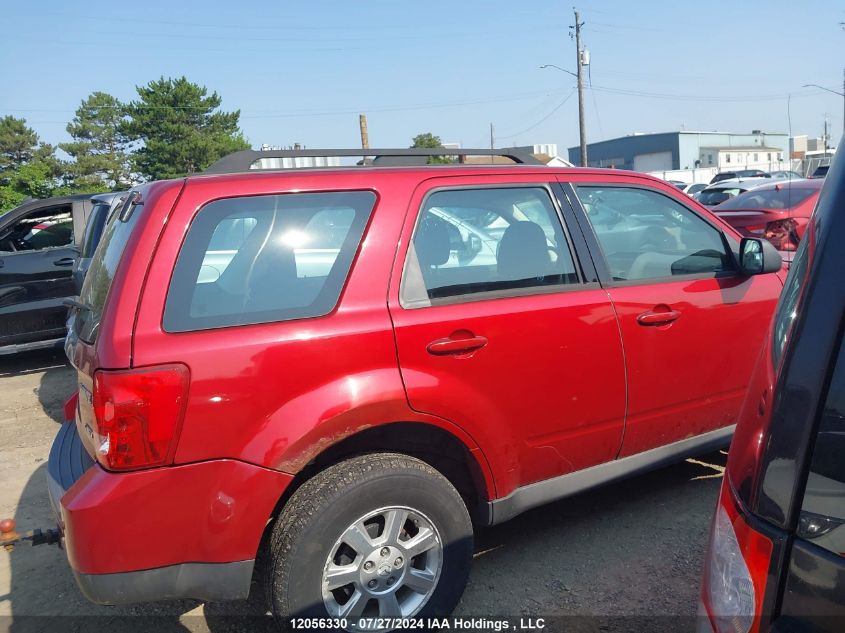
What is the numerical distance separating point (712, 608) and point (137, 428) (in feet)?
5.57

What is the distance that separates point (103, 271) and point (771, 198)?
7.93 meters

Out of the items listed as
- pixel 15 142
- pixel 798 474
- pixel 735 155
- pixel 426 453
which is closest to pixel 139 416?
pixel 426 453

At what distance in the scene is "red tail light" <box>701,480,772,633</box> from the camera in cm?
133

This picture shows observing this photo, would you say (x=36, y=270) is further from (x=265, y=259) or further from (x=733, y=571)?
(x=733, y=571)

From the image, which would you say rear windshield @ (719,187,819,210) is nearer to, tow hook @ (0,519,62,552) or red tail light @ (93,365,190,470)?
red tail light @ (93,365,190,470)

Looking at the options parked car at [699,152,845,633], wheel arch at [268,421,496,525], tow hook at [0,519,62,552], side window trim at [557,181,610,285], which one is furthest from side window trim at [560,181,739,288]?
tow hook at [0,519,62,552]

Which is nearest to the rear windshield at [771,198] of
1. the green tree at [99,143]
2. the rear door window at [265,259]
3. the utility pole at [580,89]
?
the rear door window at [265,259]

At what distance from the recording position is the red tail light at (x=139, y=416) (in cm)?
213

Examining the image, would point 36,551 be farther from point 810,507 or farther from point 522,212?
point 810,507

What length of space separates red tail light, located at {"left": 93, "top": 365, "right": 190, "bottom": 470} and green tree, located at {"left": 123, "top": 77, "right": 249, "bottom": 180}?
44525 millimetres

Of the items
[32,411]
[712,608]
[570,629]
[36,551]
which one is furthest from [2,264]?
[712,608]

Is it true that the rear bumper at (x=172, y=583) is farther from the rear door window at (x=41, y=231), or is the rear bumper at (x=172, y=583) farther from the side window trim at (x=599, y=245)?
the rear door window at (x=41, y=231)

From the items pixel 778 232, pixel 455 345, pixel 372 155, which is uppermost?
pixel 372 155

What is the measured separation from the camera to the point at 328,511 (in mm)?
2328
